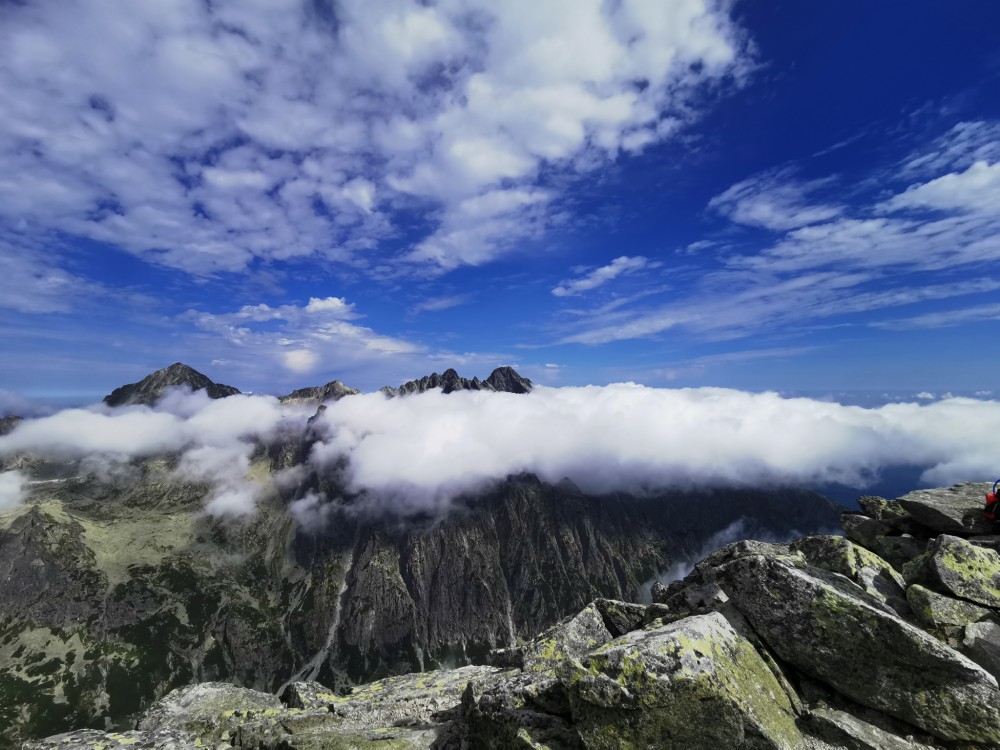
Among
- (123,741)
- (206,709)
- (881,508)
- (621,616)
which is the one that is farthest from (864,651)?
(206,709)

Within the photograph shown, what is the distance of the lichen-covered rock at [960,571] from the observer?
1705 cm

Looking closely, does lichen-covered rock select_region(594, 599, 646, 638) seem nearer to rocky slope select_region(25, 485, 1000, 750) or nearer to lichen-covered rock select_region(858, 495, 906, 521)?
rocky slope select_region(25, 485, 1000, 750)

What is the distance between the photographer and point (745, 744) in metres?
12.3

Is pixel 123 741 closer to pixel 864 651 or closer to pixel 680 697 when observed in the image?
pixel 680 697

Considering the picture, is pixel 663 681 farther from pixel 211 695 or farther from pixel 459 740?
pixel 211 695

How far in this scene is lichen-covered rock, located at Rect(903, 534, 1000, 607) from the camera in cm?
1705

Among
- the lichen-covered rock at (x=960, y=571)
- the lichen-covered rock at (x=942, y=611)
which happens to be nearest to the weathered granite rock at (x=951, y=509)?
the lichen-covered rock at (x=960, y=571)

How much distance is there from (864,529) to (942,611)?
10.6 meters

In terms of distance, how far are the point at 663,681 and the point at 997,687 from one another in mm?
9409

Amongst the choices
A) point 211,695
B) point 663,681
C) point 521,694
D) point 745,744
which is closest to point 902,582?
point 745,744

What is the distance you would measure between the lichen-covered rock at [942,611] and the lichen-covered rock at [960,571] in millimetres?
510

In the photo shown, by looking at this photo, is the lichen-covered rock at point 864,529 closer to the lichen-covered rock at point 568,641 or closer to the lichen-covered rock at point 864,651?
the lichen-covered rock at point 864,651

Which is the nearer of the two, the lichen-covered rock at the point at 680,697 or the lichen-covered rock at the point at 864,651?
the lichen-covered rock at the point at 680,697

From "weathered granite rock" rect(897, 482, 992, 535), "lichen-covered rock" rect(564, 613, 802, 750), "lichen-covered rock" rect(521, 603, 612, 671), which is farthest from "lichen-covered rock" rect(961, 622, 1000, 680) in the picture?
"lichen-covered rock" rect(521, 603, 612, 671)
